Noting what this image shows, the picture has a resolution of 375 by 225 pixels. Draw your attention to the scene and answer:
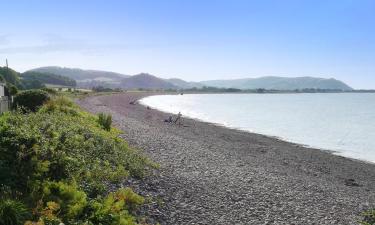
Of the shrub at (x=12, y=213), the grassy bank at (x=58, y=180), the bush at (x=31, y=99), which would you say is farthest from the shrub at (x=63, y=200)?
the bush at (x=31, y=99)

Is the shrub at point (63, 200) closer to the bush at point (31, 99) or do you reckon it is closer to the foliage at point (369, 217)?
the foliage at point (369, 217)

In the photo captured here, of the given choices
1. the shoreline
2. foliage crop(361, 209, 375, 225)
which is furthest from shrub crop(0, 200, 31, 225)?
foliage crop(361, 209, 375, 225)

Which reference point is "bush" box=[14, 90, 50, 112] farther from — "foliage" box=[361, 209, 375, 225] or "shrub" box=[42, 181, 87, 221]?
"foliage" box=[361, 209, 375, 225]

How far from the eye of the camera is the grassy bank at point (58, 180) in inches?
446

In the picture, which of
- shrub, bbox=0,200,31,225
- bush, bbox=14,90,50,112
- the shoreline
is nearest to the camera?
shrub, bbox=0,200,31,225

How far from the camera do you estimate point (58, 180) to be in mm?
13742

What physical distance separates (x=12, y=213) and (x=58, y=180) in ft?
10.9

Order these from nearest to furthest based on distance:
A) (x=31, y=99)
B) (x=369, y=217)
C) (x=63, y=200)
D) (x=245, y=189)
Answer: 1. (x=63, y=200)
2. (x=369, y=217)
3. (x=245, y=189)
4. (x=31, y=99)

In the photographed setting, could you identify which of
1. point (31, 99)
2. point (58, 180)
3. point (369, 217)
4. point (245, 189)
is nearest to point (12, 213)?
point (58, 180)

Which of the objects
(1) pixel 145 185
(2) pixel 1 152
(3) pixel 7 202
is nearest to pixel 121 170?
(1) pixel 145 185

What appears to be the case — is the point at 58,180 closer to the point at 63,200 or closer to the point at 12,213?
the point at 63,200

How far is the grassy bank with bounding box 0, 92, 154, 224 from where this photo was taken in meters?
11.3

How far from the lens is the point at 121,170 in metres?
17.5

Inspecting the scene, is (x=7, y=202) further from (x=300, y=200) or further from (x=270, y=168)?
(x=270, y=168)
